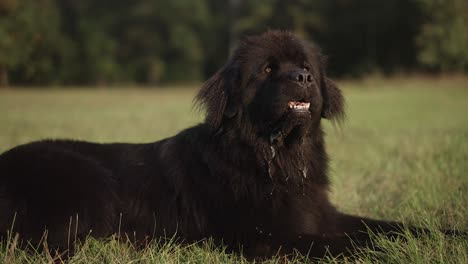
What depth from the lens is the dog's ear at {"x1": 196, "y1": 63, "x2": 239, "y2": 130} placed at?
130 inches

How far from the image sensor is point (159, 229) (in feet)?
10.8

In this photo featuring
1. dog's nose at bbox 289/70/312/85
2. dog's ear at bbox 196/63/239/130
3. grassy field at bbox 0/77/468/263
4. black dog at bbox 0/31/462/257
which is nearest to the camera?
grassy field at bbox 0/77/468/263

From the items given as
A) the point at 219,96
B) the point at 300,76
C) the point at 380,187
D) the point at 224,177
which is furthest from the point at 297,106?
the point at 380,187

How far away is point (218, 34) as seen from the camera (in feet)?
172

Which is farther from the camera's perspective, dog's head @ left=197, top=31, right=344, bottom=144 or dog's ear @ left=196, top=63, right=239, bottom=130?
dog's ear @ left=196, top=63, right=239, bottom=130

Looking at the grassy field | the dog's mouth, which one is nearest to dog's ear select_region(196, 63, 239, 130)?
the grassy field

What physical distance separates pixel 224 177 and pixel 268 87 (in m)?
0.70

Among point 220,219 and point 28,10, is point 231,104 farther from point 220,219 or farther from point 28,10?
point 28,10

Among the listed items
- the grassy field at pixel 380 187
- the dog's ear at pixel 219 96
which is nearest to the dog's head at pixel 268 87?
the dog's ear at pixel 219 96

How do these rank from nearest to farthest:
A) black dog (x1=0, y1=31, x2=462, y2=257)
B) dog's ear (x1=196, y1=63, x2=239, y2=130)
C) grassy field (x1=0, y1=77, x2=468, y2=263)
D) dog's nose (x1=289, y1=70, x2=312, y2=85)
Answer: grassy field (x1=0, y1=77, x2=468, y2=263) < black dog (x1=0, y1=31, x2=462, y2=257) < dog's nose (x1=289, y1=70, x2=312, y2=85) < dog's ear (x1=196, y1=63, x2=239, y2=130)

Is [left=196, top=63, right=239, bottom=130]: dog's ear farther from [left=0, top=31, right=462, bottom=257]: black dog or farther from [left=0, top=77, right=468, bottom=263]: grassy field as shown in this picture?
[left=0, top=77, right=468, bottom=263]: grassy field

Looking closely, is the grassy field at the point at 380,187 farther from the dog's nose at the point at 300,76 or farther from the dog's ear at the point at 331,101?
the dog's nose at the point at 300,76

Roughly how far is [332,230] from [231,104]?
1.13 meters

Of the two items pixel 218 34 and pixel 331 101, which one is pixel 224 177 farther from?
pixel 218 34
